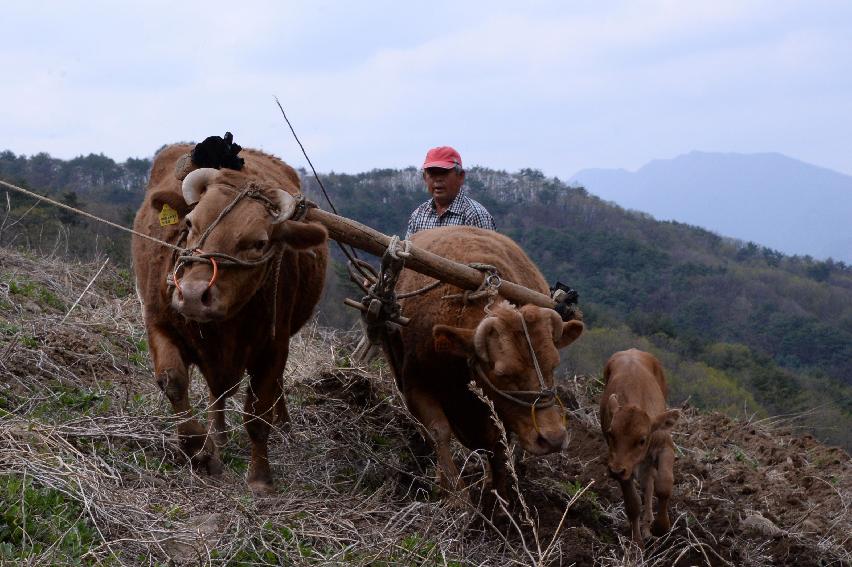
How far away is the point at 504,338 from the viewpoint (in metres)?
5.74

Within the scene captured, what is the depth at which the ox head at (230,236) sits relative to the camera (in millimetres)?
5359

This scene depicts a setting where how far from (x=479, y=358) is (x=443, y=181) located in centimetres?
315

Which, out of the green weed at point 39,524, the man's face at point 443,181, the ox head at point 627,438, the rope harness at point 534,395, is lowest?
the green weed at point 39,524

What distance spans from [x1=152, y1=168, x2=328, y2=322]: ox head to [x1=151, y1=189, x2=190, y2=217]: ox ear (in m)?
0.01

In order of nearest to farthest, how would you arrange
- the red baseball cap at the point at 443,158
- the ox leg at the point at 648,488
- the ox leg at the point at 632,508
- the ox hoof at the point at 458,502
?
the ox hoof at the point at 458,502, the ox leg at the point at 632,508, the ox leg at the point at 648,488, the red baseball cap at the point at 443,158

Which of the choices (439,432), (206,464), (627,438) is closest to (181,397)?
(206,464)

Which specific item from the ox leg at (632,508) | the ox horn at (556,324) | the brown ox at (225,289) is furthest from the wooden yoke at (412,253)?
the ox leg at (632,508)

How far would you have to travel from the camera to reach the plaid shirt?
29.0 feet

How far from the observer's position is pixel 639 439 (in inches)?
268

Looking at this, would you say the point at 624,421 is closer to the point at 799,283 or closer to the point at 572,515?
Result: the point at 572,515

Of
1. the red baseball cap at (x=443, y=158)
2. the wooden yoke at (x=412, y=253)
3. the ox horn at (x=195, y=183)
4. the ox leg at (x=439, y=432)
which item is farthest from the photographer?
the red baseball cap at (x=443, y=158)

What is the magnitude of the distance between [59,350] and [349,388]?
7.80ft

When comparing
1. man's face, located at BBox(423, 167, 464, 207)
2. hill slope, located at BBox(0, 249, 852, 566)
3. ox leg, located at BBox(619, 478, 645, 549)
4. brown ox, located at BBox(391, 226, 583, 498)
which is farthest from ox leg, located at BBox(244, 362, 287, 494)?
man's face, located at BBox(423, 167, 464, 207)

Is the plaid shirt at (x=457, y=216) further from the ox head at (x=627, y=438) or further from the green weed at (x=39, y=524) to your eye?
the green weed at (x=39, y=524)
